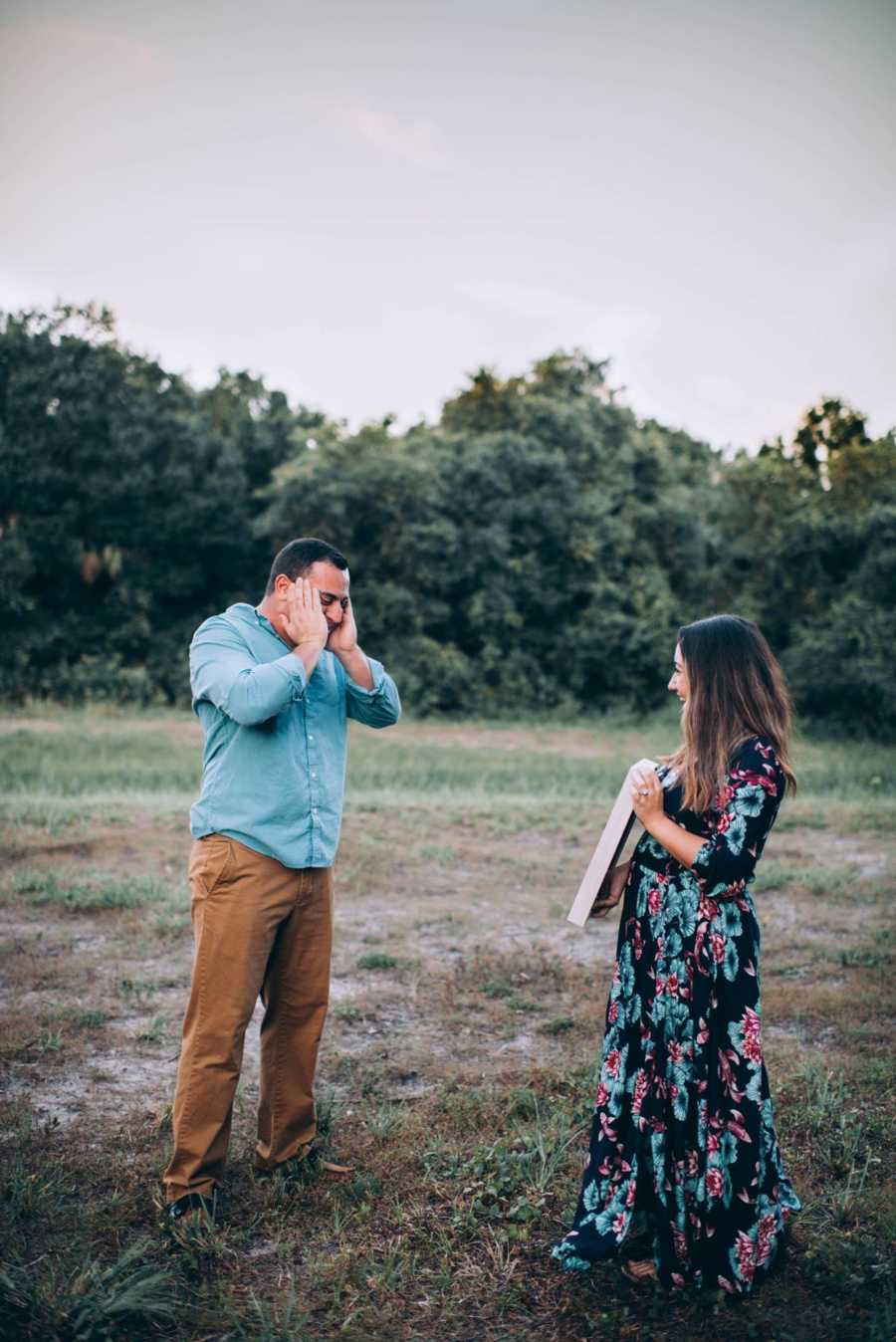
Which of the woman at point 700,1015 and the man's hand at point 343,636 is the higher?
the man's hand at point 343,636

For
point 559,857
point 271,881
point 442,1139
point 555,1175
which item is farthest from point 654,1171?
point 559,857

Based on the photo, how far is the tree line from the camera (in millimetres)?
23312

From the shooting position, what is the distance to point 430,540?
2431 cm

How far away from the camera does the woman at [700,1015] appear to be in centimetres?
287

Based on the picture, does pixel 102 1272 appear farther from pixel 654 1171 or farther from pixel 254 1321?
pixel 654 1171

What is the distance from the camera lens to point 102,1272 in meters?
2.87

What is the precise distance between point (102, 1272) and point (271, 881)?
1.17 metres

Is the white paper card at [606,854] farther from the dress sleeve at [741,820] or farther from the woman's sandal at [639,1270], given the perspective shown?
the woman's sandal at [639,1270]

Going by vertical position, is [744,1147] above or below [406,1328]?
above

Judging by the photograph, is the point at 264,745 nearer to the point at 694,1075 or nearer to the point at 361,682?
the point at 361,682

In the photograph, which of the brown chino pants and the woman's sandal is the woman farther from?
the brown chino pants

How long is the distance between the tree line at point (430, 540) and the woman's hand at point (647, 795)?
67.8 feet

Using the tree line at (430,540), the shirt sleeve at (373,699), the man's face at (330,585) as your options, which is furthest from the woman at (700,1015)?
the tree line at (430,540)

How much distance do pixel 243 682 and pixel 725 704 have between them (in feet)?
4.65
